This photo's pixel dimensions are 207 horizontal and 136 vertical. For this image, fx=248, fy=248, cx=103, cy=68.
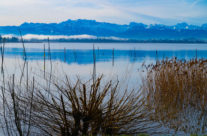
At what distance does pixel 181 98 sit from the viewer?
5.69 meters

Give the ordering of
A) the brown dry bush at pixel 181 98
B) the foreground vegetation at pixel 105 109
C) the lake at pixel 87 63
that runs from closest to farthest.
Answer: the foreground vegetation at pixel 105 109
the brown dry bush at pixel 181 98
the lake at pixel 87 63

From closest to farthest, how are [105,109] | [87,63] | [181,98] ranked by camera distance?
[105,109] → [181,98] → [87,63]

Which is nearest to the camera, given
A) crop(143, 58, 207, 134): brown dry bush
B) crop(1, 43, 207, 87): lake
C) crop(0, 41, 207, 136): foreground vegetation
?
crop(0, 41, 207, 136): foreground vegetation

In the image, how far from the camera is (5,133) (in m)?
4.75

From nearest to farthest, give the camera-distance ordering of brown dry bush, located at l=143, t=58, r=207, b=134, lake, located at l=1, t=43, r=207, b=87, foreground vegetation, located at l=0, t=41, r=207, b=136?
foreground vegetation, located at l=0, t=41, r=207, b=136 → brown dry bush, located at l=143, t=58, r=207, b=134 → lake, located at l=1, t=43, r=207, b=87

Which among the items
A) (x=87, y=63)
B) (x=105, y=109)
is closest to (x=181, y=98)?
(x=105, y=109)

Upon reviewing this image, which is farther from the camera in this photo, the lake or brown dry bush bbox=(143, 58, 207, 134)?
the lake

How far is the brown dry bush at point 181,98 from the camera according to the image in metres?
5.08

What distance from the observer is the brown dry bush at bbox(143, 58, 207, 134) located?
508 centimetres

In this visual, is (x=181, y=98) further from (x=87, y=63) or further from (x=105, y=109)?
(x=87, y=63)

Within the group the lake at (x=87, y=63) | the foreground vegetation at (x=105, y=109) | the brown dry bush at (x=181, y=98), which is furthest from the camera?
the lake at (x=87, y=63)

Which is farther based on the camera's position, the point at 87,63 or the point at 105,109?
the point at 87,63

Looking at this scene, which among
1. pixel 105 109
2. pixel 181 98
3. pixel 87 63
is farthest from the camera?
pixel 87 63

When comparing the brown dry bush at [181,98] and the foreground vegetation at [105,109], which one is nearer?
the foreground vegetation at [105,109]
